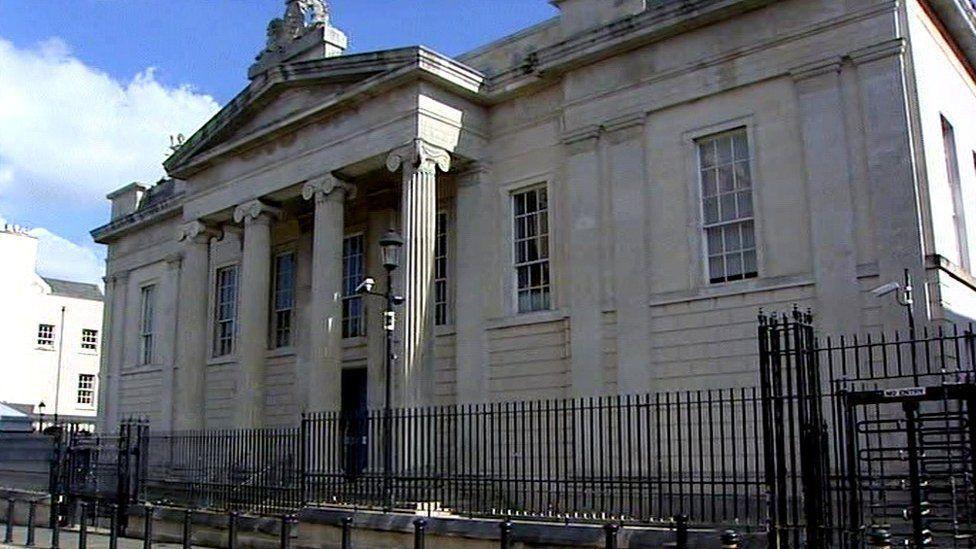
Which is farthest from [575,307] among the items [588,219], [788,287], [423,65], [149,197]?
[149,197]

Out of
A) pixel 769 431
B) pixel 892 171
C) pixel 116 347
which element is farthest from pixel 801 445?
pixel 116 347

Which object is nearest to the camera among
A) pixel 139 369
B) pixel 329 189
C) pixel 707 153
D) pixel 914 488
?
pixel 914 488

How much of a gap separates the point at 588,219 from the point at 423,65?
177 inches

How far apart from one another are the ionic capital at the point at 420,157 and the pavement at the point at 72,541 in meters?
8.30

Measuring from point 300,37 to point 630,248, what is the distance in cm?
1105

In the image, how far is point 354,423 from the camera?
1994 cm

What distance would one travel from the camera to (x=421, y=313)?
18375 millimetres

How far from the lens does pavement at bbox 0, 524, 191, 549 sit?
1620 centimetres

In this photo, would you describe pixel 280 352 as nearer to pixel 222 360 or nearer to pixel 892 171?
pixel 222 360

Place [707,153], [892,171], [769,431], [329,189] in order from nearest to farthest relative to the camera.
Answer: [769,431] → [892,171] → [707,153] → [329,189]

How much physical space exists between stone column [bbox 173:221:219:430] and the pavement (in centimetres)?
521

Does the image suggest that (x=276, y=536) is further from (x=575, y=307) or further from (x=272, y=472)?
(x=575, y=307)

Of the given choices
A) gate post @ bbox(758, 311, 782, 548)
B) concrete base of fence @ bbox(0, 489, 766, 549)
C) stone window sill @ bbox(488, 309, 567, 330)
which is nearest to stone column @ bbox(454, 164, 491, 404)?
stone window sill @ bbox(488, 309, 567, 330)

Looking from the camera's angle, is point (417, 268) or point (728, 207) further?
point (417, 268)
